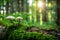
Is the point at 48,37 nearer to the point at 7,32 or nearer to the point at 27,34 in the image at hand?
the point at 27,34

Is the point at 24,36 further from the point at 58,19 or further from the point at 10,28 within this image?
the point at 58,19

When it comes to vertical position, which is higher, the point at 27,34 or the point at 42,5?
the point at 42,5

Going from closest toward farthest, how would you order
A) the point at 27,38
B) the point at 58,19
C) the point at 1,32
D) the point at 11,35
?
the point at 27,38, the point at 11,35, the point at 1,32, the point at 58,19

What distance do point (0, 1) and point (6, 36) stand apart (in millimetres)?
3447

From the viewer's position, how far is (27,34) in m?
5.04

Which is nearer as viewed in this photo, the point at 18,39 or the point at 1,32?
the point at 18,39

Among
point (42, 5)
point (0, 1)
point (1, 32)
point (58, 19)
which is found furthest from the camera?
point (42, 5)

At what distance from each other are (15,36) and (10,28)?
0.78m

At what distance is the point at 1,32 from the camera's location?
5727 mm

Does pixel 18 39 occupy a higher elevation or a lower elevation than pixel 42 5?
lower

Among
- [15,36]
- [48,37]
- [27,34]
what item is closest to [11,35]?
[15,36]

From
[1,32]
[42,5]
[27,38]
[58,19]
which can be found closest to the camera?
[27,38]

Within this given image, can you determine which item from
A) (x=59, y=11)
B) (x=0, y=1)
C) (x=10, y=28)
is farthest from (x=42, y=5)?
(x=10, y=28)

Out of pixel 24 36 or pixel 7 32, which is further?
pixel 7 32
